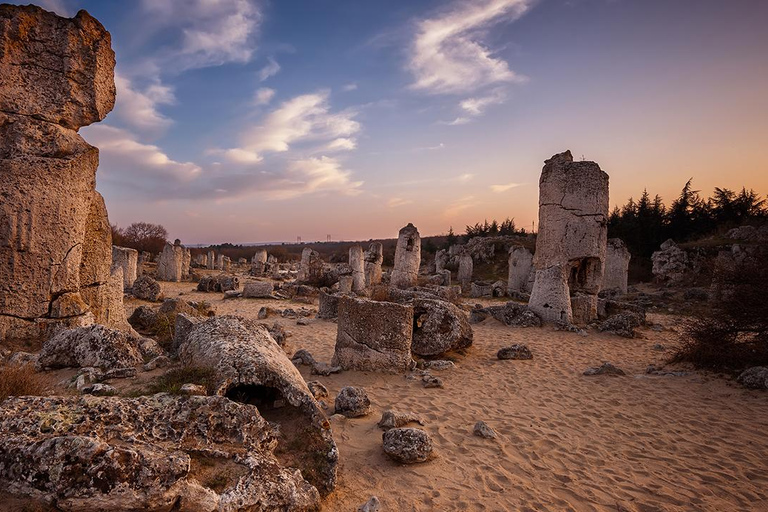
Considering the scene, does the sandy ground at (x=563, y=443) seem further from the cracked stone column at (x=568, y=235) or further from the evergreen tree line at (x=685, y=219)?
the evergreen tree line at (x=685, y=219)

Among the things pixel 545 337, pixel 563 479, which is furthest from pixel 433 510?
pixel 545 337

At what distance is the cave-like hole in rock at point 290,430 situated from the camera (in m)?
3.04

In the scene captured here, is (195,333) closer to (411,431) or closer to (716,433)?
(411,431)

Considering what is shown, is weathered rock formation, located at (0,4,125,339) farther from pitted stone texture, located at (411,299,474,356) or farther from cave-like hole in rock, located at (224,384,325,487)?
pitted stone texture, located at (411,299,474,356)

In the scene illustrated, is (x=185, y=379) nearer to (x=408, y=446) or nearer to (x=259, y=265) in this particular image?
(x=408, y=446)

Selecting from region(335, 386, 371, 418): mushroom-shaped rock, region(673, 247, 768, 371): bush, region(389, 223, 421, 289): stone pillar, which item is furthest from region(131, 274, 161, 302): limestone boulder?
region(673, 247, 768, 371): bush

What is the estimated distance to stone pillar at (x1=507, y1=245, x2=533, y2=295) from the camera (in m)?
20.1

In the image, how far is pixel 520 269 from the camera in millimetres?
20266

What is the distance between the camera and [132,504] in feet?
6.87

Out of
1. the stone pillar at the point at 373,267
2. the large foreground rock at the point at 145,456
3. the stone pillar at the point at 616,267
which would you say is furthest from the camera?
the stone pillar at the point at 373,267

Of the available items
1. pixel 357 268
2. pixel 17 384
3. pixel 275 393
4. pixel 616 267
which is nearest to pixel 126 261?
pixel 357 268

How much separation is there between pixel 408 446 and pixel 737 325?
688cm

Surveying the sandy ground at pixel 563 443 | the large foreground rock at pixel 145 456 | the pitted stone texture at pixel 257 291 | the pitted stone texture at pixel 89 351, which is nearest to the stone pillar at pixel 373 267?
the pitted stone texture at pixel 257 291

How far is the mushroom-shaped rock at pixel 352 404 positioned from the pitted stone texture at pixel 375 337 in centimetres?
182
